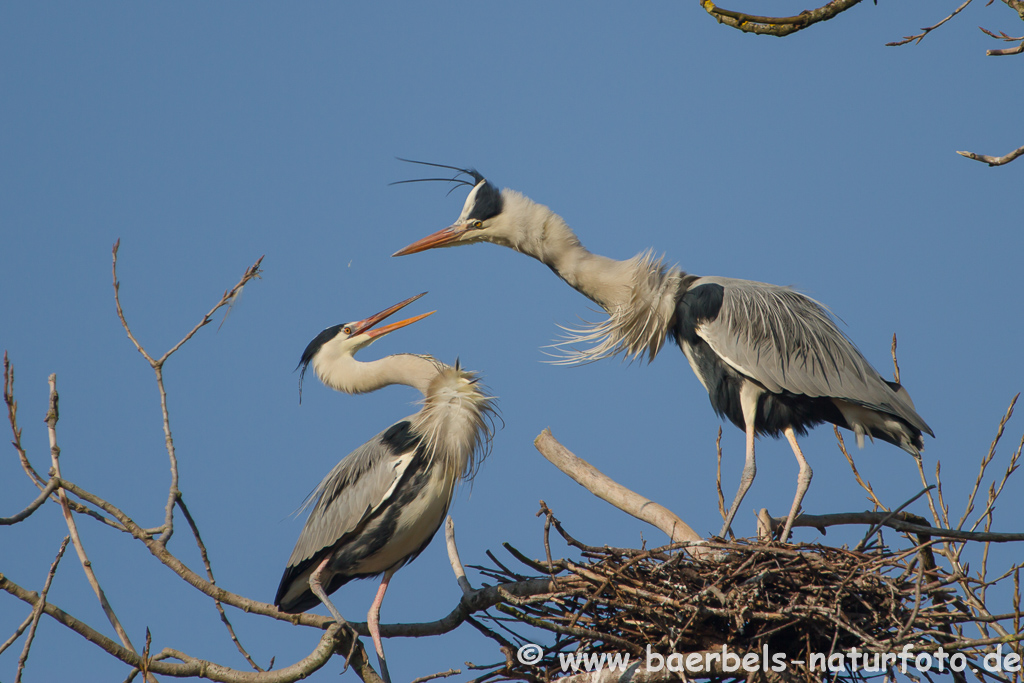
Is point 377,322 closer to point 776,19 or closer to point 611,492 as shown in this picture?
point 611,492

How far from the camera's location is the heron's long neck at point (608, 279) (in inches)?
217

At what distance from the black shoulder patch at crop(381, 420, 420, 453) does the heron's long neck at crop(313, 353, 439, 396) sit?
0.33m

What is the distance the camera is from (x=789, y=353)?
17.3ft

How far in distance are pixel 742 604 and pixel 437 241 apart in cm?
299

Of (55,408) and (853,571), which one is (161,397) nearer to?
(55,408)

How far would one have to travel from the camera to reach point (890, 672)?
3844 millimetres

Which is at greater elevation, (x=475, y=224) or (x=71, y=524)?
(x=475, y=224)

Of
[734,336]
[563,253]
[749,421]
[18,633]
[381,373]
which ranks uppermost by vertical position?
[563,253]

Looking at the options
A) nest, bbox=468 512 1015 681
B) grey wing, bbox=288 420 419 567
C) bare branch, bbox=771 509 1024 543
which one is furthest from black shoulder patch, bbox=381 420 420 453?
bare branch, bbox=771 509 1024 543

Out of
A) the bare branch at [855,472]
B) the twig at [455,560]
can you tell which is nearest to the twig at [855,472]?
the bare branch at [855,472]

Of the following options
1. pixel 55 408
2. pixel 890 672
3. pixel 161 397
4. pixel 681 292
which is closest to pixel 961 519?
pixel 890 672

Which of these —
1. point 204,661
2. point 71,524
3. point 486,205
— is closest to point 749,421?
point 486,205

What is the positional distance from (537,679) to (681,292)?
7.86ft

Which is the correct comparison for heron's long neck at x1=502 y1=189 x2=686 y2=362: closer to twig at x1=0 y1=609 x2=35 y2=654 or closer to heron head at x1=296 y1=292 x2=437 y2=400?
heron head at x1=296 y1=292 x2=437 y2=400
